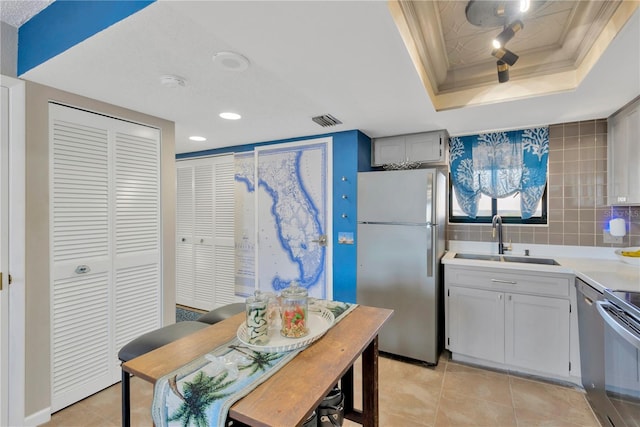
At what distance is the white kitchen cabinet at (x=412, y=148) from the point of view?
9.41ft

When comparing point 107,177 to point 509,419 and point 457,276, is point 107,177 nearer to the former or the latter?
point 457,276

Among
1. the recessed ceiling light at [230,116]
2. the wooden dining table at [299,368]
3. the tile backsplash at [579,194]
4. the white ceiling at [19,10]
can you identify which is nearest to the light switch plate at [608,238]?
the tile backsplash at [579,194]

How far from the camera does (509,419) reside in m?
1.93

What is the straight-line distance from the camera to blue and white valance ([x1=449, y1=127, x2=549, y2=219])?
9.27ft

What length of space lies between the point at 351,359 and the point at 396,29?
1.37m

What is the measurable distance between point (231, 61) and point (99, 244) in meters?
1.69

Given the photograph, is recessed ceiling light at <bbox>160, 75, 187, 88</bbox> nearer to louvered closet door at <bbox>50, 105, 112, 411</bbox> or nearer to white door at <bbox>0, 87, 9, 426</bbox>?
louvered closet door at <bbox>50, 105, 112, 411</bbox>

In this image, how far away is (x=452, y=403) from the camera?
2100 millimetres

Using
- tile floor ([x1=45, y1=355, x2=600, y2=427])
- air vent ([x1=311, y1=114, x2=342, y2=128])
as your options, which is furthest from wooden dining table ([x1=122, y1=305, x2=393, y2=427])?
air vent ([x1=311, y1=114, x2=342, y2=128])

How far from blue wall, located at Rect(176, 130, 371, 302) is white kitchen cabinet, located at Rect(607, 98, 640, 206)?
203 cm

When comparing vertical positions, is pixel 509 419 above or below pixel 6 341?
below

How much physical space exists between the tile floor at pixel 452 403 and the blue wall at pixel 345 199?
0.77 meters

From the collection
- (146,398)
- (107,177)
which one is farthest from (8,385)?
(107,177)

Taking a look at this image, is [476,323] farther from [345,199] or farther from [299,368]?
[299,368]
